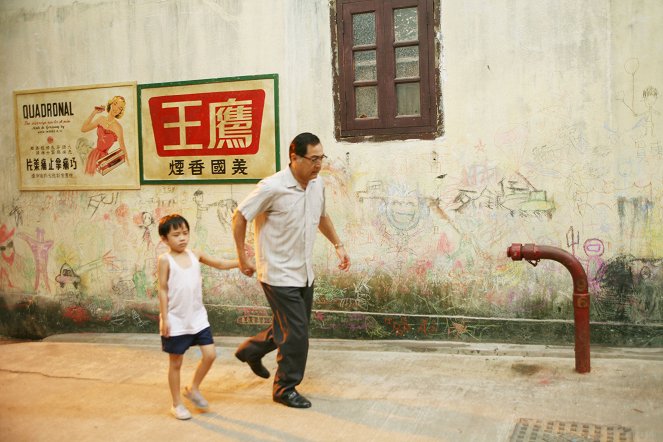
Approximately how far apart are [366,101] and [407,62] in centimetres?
53

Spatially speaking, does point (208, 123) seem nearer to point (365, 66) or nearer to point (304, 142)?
point (365, 66)

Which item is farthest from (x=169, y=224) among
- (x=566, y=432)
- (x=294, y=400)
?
(x=566, y=432)

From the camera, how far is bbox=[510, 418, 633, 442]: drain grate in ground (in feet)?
15.0

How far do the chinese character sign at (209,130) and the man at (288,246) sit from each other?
208 centimetres

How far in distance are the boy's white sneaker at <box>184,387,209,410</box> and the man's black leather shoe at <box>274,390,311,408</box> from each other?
0.54 meters

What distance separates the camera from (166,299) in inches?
204

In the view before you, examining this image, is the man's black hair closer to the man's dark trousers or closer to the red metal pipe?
the man's dark trousers

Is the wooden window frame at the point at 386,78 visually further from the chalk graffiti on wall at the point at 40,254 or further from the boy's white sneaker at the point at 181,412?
the chalk graffiti on wall at the point at 40,254

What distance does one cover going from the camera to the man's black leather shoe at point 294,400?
17.3 ft

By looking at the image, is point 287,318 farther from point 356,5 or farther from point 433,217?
point 356,5

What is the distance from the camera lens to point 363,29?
705 centimetres

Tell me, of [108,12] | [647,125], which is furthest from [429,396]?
[108,12]

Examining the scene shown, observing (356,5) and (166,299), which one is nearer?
(166,299)

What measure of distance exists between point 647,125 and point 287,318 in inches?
137
